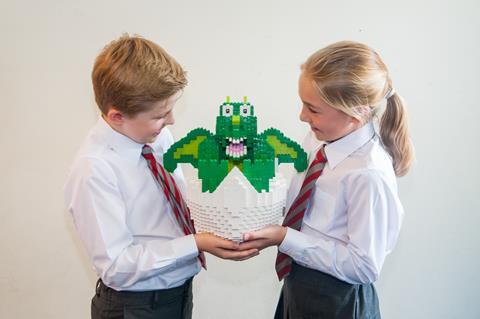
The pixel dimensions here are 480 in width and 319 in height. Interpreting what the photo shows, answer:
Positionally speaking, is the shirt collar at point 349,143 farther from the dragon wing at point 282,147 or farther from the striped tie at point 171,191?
the striped tie at point 171,191

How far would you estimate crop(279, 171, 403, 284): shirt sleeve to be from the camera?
2.80ft

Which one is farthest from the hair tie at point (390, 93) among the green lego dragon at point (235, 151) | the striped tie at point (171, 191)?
the striped tie at point (171, 191)

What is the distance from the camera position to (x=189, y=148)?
0.87 metres

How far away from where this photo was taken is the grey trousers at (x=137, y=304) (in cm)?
95

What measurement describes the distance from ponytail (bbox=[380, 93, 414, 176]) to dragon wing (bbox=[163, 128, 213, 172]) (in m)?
0.39

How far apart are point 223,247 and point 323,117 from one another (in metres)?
0.34

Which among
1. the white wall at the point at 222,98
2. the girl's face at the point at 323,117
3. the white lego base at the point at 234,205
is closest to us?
the white lego base at the point at 234,205

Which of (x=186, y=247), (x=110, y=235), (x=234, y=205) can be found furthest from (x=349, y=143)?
(x=110, y=235)

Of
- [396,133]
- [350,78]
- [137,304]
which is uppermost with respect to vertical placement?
[350,78]

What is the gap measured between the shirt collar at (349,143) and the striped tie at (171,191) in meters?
0.34

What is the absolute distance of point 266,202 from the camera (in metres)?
0.81

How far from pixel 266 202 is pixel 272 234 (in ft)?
0.30

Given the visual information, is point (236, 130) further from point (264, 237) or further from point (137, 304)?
point (137, 304)
